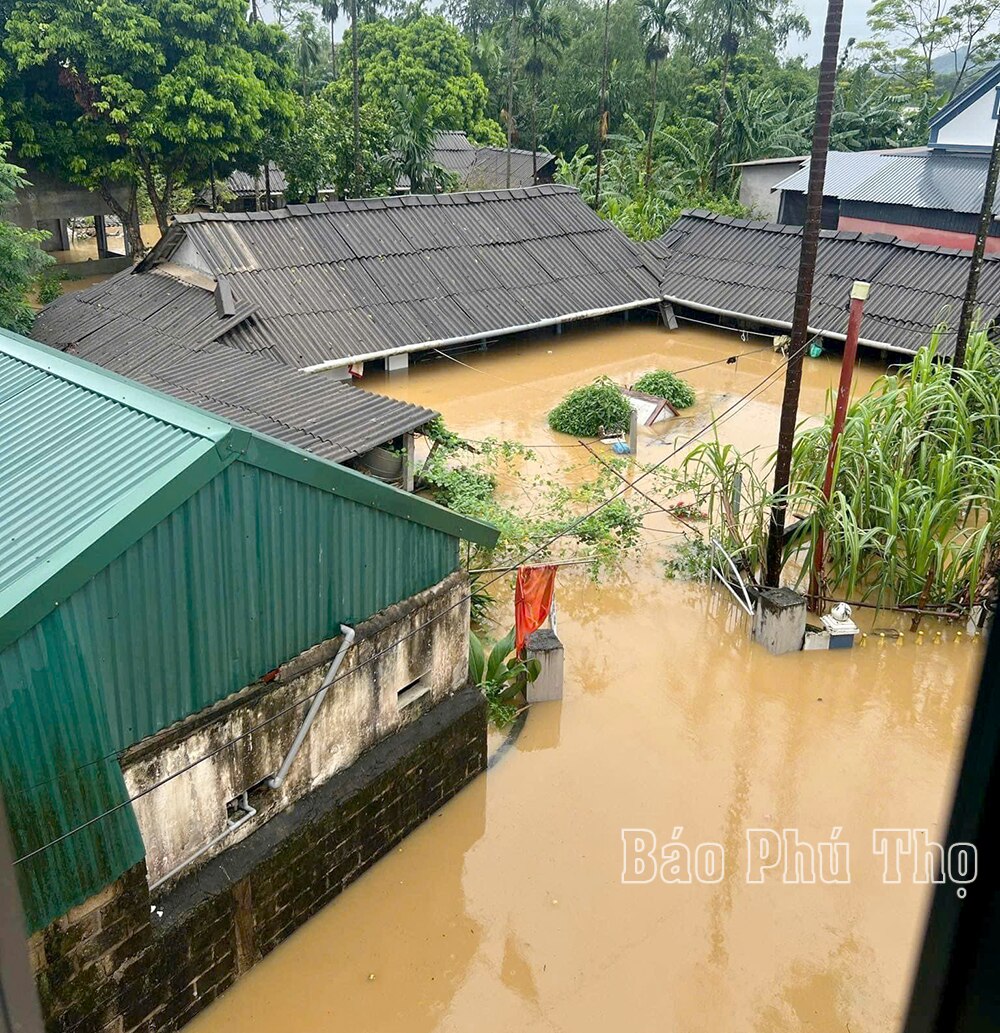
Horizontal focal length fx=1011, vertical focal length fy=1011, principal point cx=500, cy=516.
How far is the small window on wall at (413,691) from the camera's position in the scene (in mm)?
7629

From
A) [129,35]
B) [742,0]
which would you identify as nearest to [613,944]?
[129,35]

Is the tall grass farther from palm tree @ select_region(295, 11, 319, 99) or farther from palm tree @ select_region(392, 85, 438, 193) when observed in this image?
palm tree @ select_region(295, 11, 319, 99)

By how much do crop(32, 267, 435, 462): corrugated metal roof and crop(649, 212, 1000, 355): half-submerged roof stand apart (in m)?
7.97

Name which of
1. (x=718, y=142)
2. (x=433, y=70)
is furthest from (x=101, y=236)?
(x=718, y=142)

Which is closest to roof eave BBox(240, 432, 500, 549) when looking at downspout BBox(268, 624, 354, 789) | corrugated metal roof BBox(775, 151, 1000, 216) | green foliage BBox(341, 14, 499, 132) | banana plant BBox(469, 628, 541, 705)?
downspout BBox(268, 624, 354, 789)

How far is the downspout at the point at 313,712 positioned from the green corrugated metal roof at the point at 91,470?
36.8 inches

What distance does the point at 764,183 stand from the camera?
28.6 metres

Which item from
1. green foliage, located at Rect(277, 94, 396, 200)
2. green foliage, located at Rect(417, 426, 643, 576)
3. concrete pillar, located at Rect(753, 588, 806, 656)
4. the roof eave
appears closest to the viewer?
the roof eave

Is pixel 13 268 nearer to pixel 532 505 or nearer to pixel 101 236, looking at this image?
pixel 532 505

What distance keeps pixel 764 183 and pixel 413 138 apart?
10.0 meters

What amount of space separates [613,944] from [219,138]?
20.5m

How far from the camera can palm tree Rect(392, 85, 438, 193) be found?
26156 mm

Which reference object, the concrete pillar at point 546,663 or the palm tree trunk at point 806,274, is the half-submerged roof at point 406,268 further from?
the palm tree trunk at point 806,274

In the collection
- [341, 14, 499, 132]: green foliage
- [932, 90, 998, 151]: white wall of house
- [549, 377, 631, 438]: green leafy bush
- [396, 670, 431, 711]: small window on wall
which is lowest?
[549, 377, 631, 438]: green leafy bush
